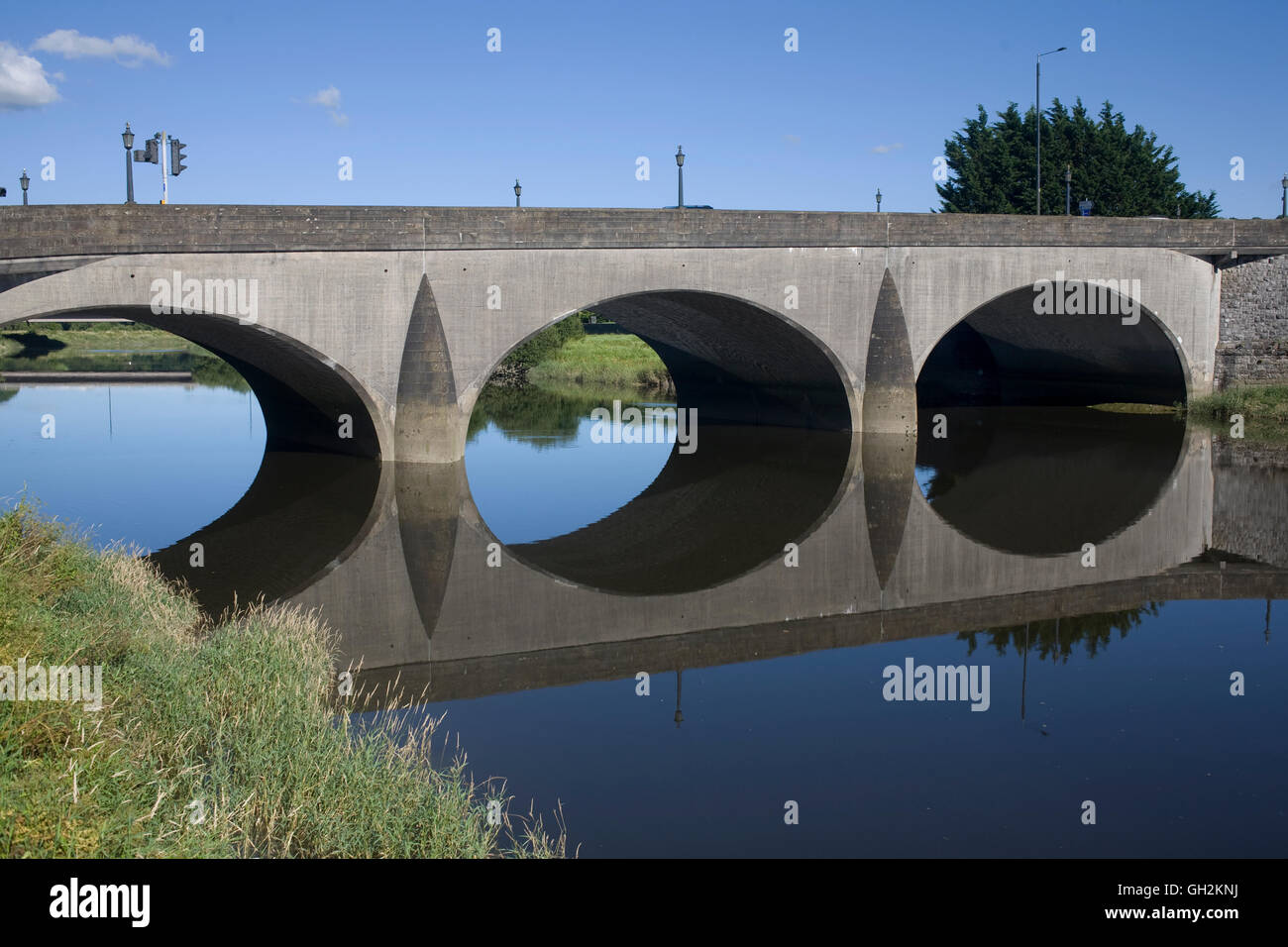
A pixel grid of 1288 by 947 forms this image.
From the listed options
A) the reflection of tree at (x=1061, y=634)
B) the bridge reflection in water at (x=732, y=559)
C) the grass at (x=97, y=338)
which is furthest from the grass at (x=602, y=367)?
the reflection of tree at (x=1061, y=634)

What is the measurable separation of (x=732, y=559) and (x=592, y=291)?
9.73 m

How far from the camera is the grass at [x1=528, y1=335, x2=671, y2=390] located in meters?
50.8

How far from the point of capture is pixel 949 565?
678 inches

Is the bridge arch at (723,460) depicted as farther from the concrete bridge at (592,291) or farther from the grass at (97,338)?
the grass at (97,338)

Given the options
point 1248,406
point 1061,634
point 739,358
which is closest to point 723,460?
point 739,358

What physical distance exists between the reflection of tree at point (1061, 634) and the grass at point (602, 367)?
34.9 m

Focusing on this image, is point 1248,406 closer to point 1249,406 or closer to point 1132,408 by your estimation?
point 1249,406

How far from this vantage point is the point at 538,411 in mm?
41469

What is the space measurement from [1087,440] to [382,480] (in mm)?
18349

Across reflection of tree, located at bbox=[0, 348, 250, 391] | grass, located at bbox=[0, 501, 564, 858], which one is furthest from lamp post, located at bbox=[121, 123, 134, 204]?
reflection of tree, located at bbox=[0, 348, 250, 391]

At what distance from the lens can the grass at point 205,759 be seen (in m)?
6.93

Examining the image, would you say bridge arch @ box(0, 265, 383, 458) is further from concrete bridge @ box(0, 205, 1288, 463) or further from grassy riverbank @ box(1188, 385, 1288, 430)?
grassy riverbank @ box(1188, 385, 1288, 430)

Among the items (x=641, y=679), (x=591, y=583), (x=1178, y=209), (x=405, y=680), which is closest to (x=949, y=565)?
(x=591, y=583)

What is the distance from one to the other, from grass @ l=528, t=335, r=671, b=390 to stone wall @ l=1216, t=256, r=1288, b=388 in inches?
834
